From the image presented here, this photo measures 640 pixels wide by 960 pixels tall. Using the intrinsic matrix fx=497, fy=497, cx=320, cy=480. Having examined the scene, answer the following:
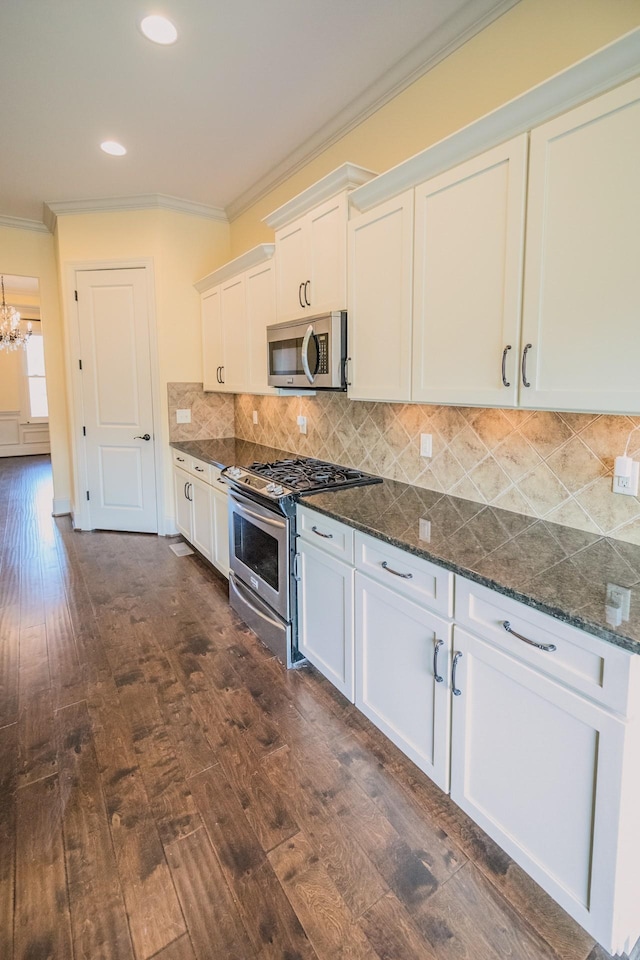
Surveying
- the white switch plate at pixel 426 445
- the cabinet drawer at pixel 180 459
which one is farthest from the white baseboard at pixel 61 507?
the white switch plate at pixel 426 445

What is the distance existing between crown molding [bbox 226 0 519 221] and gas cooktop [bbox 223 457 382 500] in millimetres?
1979

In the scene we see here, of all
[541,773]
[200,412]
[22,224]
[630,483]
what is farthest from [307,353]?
[22,224]

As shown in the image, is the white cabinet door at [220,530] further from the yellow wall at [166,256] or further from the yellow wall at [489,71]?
the yellow wall at [489,71]

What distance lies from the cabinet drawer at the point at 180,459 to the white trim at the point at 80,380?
0.36 feet

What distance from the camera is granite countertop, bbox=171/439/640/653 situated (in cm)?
123

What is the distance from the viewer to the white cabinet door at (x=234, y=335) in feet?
11.9

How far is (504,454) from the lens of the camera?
80.4 inches

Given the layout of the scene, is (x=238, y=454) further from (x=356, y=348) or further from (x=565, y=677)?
(x=565, y=677)

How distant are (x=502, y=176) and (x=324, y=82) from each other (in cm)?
158

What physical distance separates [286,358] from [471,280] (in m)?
1.34

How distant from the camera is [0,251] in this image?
474 cm

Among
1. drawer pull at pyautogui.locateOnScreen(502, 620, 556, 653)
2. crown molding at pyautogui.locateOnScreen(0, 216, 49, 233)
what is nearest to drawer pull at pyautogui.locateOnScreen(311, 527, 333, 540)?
drawer pull at pyautogui.locateOnScreen(502, 620, 556, 653)

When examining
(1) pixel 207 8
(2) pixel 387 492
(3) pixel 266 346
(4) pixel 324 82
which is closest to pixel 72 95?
(1) pixel 207 8

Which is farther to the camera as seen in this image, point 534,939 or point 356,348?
point 356,348
